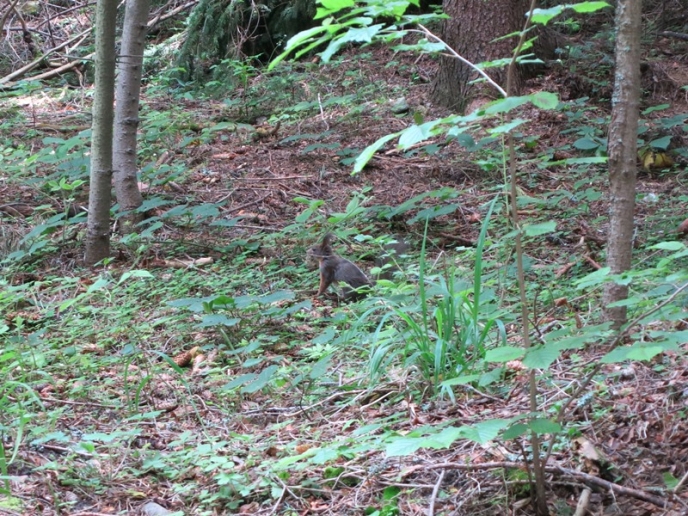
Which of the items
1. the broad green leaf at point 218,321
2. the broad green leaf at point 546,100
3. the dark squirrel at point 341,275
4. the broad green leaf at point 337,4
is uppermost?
the broad green leaf at point 337,4

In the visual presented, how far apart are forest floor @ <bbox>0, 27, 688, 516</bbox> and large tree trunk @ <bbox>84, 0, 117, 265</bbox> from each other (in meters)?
0.24

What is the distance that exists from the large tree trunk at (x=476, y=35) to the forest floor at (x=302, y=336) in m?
0.44

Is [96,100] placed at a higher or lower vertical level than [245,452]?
higher

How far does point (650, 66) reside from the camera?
865cm

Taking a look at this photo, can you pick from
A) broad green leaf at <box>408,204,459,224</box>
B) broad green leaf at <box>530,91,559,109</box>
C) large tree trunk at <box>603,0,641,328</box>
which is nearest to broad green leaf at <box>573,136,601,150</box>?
broad green leaf at <box>408,204,459,224</box>

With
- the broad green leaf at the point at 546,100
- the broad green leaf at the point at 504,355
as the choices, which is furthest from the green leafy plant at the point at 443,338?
the broad green leaf at the point at 546,100

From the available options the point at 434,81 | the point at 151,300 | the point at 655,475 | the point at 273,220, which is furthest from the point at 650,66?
the point at 655,475

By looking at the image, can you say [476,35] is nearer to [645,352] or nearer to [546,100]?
[546,100]

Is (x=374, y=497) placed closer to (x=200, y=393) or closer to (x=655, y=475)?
(x=655, y=475)

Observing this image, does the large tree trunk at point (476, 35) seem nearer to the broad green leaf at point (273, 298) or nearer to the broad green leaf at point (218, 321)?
the broad green leaf at point (273, 298)

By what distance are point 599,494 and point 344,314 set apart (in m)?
2.46

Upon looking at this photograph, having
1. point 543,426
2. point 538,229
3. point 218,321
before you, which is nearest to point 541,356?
point 543,426

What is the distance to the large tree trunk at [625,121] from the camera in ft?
9.36

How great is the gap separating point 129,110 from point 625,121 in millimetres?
4920
